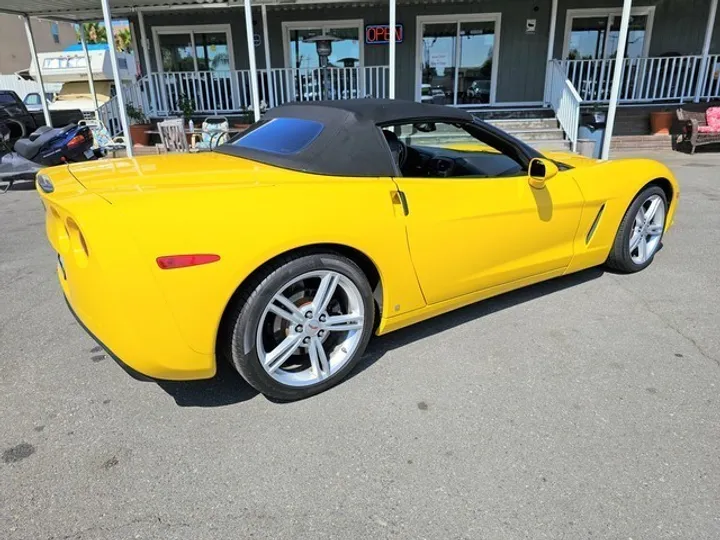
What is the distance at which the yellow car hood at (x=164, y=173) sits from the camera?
93.0 inches

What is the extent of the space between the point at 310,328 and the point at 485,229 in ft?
3.94

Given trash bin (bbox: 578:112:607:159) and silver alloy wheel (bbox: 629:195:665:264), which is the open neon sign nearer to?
trash bin (bbox: 578:112:607:159)

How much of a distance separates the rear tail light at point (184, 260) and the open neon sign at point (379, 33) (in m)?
12.3

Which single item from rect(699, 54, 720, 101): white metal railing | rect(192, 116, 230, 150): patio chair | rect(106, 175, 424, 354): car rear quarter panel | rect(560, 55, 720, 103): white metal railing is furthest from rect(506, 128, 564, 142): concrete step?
rect(106, 175, 424, 354): car rear quarter panel

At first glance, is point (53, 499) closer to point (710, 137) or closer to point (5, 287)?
point (5, 287)

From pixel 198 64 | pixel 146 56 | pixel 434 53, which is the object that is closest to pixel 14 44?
pixel 146 56

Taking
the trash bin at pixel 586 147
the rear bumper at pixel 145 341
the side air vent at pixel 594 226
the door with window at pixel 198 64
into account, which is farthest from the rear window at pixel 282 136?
the door with window at pixel 198 64

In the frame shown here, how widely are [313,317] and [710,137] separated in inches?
468

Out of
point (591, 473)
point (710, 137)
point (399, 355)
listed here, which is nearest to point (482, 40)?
point (710, 137)

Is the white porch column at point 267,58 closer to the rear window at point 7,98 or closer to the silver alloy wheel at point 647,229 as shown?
the rear window at point 7,98

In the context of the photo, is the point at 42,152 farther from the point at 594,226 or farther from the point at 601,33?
the point at 601,33

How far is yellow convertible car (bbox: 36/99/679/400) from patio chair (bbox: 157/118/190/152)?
308 inches

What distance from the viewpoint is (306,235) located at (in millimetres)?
2322

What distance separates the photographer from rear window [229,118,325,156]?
284 cm
